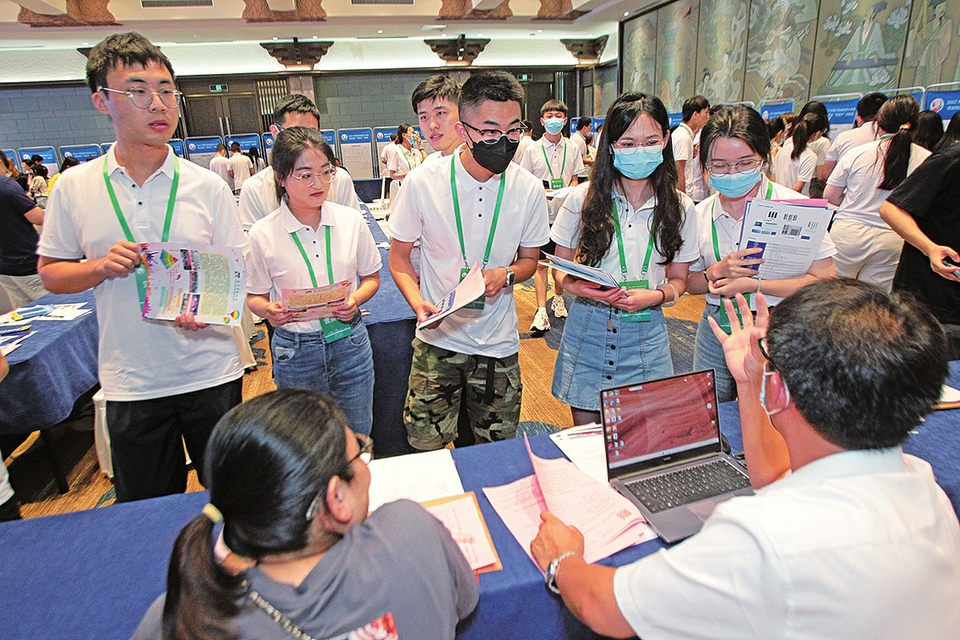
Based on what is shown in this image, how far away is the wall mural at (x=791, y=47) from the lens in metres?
6.22

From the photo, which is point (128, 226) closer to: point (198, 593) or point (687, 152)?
point (198, 593)

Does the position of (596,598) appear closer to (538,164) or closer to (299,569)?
(299,569)

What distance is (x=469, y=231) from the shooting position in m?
1.88

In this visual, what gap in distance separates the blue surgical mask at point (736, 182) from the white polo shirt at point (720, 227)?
0.20ft

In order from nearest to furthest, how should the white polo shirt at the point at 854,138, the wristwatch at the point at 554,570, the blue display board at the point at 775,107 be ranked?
the wristwatch at the point at 554,570 → the white polo shirt at the point at 854,138 → the blue display board at the point at 775,107

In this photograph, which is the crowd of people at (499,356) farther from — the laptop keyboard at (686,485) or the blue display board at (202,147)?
the blue display board at (202,147)

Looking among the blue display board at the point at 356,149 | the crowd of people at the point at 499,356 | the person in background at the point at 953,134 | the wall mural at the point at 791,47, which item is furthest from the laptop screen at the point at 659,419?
the blue display board at the point at 356,149

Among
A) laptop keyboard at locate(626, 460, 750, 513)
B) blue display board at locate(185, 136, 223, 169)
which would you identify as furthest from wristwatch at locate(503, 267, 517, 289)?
blue display board at locate(185, 136, 223, 169)

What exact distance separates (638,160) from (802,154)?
450 centimetres

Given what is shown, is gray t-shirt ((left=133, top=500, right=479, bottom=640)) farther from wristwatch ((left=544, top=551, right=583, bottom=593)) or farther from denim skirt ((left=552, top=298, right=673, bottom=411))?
denim skirt ((left=552, top=298, right=673, bottom=411))

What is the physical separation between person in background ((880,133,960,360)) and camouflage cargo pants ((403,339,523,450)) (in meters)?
1.75

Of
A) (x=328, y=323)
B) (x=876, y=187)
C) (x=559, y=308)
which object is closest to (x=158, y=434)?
(x=328, y=323)

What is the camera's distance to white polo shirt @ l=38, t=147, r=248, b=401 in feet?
5.09

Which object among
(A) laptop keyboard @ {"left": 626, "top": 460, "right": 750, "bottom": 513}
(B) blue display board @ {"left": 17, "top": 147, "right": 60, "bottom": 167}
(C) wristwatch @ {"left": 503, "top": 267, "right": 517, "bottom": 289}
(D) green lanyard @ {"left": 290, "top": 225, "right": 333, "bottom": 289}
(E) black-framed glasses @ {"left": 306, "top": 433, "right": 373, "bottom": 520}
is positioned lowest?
(A) laptop keyboard @ {"left": 626, "top": 460, "right": 750, "bottom": 513}
